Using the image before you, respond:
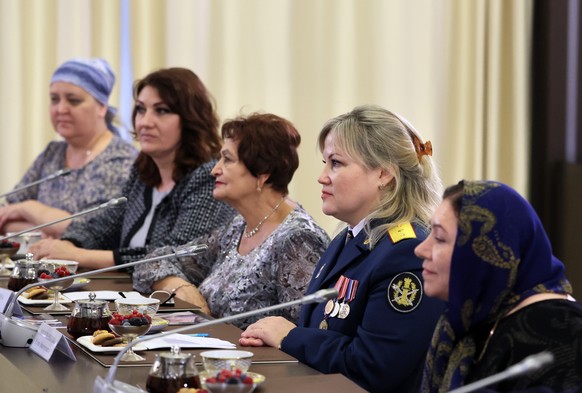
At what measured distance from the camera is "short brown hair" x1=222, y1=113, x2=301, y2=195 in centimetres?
353

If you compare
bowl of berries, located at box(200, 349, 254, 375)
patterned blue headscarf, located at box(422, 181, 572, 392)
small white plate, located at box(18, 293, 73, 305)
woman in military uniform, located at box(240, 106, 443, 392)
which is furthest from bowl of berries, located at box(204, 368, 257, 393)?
small white plate, located at box(18, 293, 73, 305)

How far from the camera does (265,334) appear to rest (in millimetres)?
2590

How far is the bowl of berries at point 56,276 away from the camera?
3020mm

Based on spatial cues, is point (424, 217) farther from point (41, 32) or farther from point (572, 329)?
point (41, 32)

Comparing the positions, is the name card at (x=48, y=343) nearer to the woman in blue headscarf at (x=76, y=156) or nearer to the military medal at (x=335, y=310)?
the military medal at (x=335, y=310)

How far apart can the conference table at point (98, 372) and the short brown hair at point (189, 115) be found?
180 centimetres

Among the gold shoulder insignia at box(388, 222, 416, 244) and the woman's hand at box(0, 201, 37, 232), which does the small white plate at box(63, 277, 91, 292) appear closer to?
the gold shoulder insignia at box(388, 222, 416, 244)

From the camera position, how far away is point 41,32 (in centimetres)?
573

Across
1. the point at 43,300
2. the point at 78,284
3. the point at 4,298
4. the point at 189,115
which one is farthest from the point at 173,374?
the point at 189,115

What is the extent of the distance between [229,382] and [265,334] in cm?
74

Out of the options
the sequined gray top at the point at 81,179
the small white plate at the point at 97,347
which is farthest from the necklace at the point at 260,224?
the sequined gray top at the point at 81,179

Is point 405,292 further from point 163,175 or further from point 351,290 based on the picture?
point 163,175

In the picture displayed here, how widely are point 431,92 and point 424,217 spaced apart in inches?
139

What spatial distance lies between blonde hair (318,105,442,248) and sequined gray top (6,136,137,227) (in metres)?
2.23
